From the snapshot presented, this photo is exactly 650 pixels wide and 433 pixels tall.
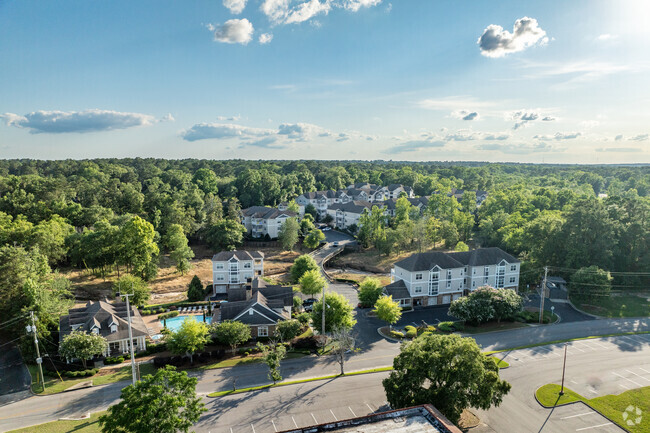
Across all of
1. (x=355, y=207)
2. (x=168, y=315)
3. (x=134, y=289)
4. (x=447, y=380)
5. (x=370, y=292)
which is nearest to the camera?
(x=447, y=380)

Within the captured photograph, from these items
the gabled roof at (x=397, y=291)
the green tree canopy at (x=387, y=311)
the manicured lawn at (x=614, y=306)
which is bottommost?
the manicured lawn at (x=614, y=306)

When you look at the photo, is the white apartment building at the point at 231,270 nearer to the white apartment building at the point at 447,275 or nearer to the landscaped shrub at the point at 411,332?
the white apartment building at the point at 447,275

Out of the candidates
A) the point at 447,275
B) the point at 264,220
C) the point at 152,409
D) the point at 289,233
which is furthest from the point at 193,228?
the point at 152,409

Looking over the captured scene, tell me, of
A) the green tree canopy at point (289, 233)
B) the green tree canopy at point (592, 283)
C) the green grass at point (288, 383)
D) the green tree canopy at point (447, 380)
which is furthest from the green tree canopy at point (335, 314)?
the green tree canopy at point (289, 233)

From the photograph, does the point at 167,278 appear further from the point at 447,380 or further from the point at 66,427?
the point at 447,380

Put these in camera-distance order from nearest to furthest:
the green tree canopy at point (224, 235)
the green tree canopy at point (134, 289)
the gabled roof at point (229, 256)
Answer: the green tree canopy at point (134, 289) < the gabled roof at point (229, 256) < the green tree canopy at point (224, 235)

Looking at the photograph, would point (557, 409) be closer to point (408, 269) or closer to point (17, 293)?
point (408, 269)

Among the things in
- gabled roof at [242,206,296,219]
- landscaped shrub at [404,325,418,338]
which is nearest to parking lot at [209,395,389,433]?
landscaped shrub at [404,325,418,338]
